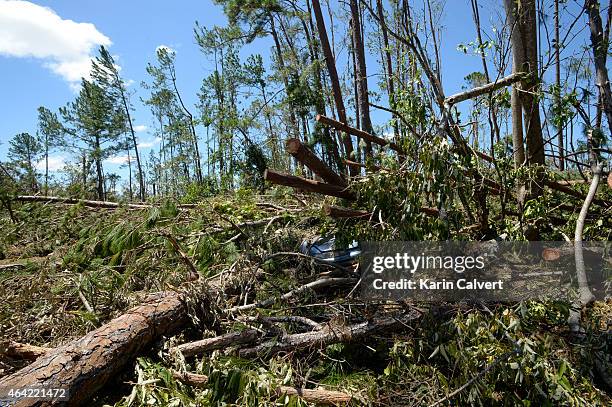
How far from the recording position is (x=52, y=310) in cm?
294

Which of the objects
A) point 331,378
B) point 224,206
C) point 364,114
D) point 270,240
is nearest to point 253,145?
point 364,114

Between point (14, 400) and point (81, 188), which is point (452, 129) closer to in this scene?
point (14, 400)

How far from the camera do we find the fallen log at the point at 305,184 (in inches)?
125

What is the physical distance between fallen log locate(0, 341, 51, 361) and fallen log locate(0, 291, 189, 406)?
41cm

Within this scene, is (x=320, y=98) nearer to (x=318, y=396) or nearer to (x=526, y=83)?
(x=526, y=83)

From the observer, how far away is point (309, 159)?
321 centimetres

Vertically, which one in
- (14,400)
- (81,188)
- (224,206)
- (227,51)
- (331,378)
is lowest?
(331,378)

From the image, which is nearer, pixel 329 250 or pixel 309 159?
pixel 309 159

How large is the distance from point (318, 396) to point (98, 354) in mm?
1150

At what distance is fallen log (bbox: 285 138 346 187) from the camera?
3.06 meters

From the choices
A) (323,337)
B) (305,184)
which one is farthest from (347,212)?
(323,337)

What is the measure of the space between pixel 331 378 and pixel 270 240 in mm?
1611

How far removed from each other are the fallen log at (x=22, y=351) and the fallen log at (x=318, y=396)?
1497 millimetres

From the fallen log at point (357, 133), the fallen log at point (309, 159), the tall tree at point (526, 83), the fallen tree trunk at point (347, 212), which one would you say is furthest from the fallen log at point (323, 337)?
the tall tree at point (526, 83)
